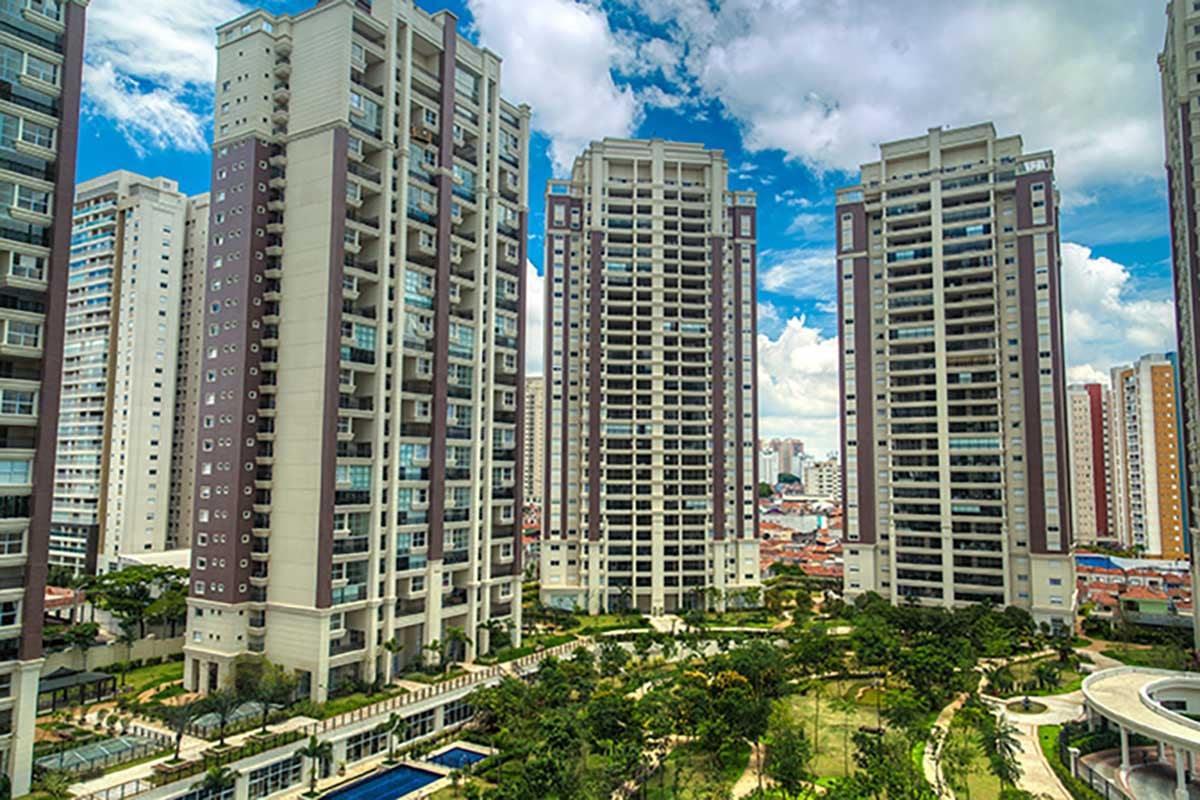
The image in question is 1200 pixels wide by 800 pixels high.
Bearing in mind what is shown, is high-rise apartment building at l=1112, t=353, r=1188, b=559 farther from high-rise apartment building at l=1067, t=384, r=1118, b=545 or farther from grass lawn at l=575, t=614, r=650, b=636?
grass lawn at l=575, t=614, r=650, b=636

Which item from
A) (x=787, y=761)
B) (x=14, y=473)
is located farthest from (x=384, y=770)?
(x=14, y=473)

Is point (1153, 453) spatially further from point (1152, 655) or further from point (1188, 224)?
point (1152, 655)

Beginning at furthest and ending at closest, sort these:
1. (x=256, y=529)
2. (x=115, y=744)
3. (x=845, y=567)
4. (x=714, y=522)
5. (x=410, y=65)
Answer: (x=714, y=522), (x=845, y=567), (x=410, y=65), (x=256, y=529), (x=115, y=744)

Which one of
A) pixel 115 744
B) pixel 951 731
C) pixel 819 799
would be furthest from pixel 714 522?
pixel 115 744

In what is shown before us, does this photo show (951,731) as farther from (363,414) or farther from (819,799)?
(363,414)

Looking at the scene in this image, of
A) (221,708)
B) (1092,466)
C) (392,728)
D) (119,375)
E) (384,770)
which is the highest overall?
(119,375)

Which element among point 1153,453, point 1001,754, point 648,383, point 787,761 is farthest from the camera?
point 1153,453
